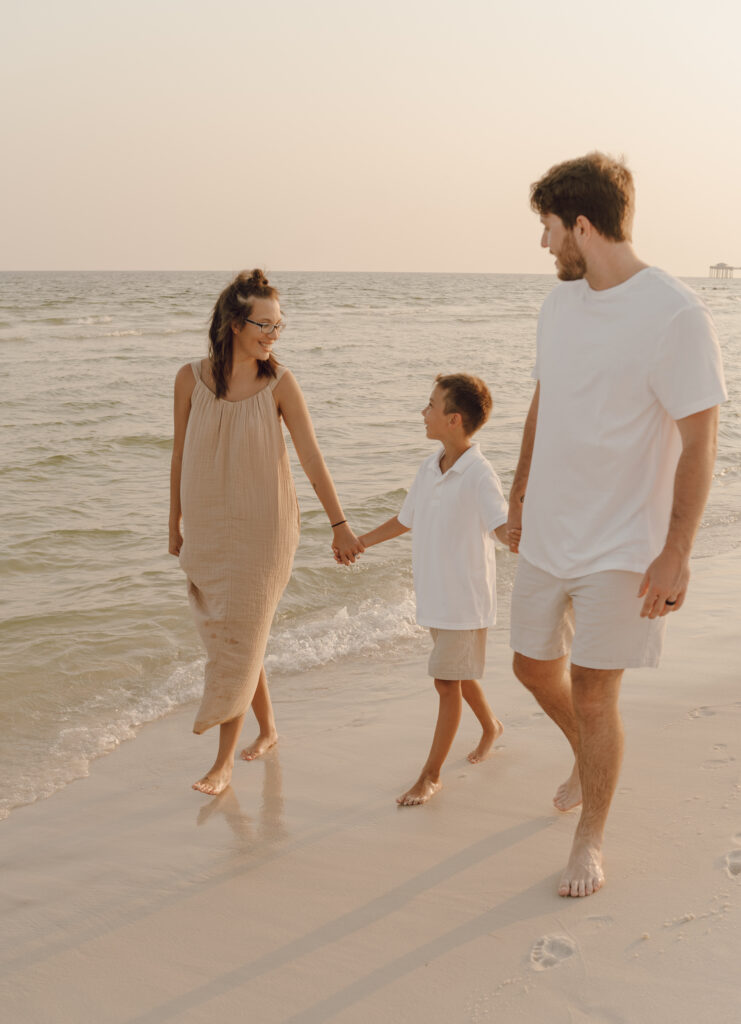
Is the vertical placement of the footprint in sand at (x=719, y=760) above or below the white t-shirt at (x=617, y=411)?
below

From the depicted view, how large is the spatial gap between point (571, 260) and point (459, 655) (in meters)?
1.47

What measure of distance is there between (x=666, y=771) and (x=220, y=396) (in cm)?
218

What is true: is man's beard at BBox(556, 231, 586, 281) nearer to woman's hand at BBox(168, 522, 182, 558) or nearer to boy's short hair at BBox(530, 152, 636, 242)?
boy's short hair at BBox(530, 152, 636, 242)

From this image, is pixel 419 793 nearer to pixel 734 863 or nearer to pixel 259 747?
pixel 259 747

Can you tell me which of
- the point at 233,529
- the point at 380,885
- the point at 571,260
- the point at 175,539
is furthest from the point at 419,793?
the point at 571,260

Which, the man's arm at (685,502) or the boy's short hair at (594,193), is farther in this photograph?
the boy's short hair at (594,193)

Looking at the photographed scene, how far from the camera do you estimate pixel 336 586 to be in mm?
6992

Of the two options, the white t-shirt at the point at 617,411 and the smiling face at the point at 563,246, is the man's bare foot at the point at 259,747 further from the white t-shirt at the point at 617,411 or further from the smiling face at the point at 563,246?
the smiling face at the point at 563,246

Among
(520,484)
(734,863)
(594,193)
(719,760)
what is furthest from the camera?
(719,760)

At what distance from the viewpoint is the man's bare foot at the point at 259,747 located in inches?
165

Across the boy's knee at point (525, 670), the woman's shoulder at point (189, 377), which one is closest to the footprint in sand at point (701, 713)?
the boy's knee at point (525, 670)

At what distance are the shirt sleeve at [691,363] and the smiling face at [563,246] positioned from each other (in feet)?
1.19

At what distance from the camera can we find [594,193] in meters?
2.66

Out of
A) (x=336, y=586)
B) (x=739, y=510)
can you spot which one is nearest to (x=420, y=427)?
(x=739, y=510)
